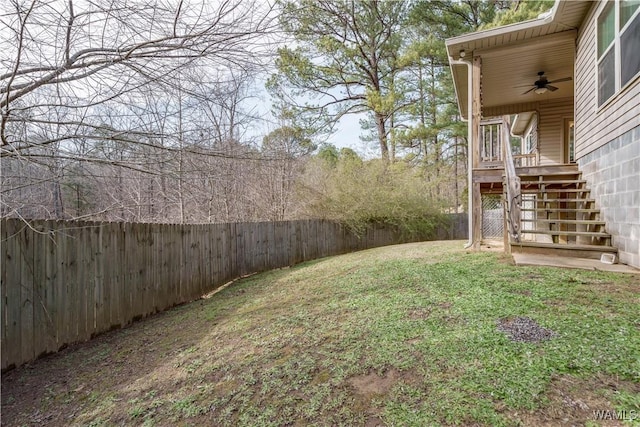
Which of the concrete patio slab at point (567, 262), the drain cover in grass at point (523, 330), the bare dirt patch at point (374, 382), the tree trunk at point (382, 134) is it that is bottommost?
the bare dirt patch at point (374, 382)

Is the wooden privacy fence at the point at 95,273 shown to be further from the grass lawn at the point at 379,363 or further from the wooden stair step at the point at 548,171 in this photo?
the wooden stair step at the point at 548,171

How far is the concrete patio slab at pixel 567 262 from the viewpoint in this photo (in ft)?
13.1

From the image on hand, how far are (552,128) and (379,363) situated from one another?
940 cm

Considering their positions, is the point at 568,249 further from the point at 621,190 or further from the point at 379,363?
the point at 379,363

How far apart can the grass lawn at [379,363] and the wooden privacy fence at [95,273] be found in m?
0.29

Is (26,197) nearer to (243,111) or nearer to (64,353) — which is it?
(64,353)

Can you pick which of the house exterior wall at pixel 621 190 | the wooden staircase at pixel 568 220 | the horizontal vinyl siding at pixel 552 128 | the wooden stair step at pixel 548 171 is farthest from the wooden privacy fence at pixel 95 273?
the horizontal vinyl siding at pixel 552 128

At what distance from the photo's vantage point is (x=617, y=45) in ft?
14.3

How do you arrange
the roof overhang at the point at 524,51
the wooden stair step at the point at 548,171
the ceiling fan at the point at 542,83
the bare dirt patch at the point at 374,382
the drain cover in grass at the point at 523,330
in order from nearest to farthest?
the bare dirt patch at the point at 374,382
the drain cover in grass at the point at 523,330
the roof overhang at the point at 524,51
the wooden stair step at the point at 548,171
the ceiling fan at the point at 542,83

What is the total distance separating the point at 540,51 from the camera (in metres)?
6.38

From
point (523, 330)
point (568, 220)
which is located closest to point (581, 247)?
point (568, 220)

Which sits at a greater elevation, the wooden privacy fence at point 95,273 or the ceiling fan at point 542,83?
the ceiling fan at point 542,83

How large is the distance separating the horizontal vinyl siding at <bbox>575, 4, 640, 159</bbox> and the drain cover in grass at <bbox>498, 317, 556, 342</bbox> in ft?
9.43

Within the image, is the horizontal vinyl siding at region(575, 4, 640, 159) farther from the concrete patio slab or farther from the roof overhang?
the concrete patio slab
